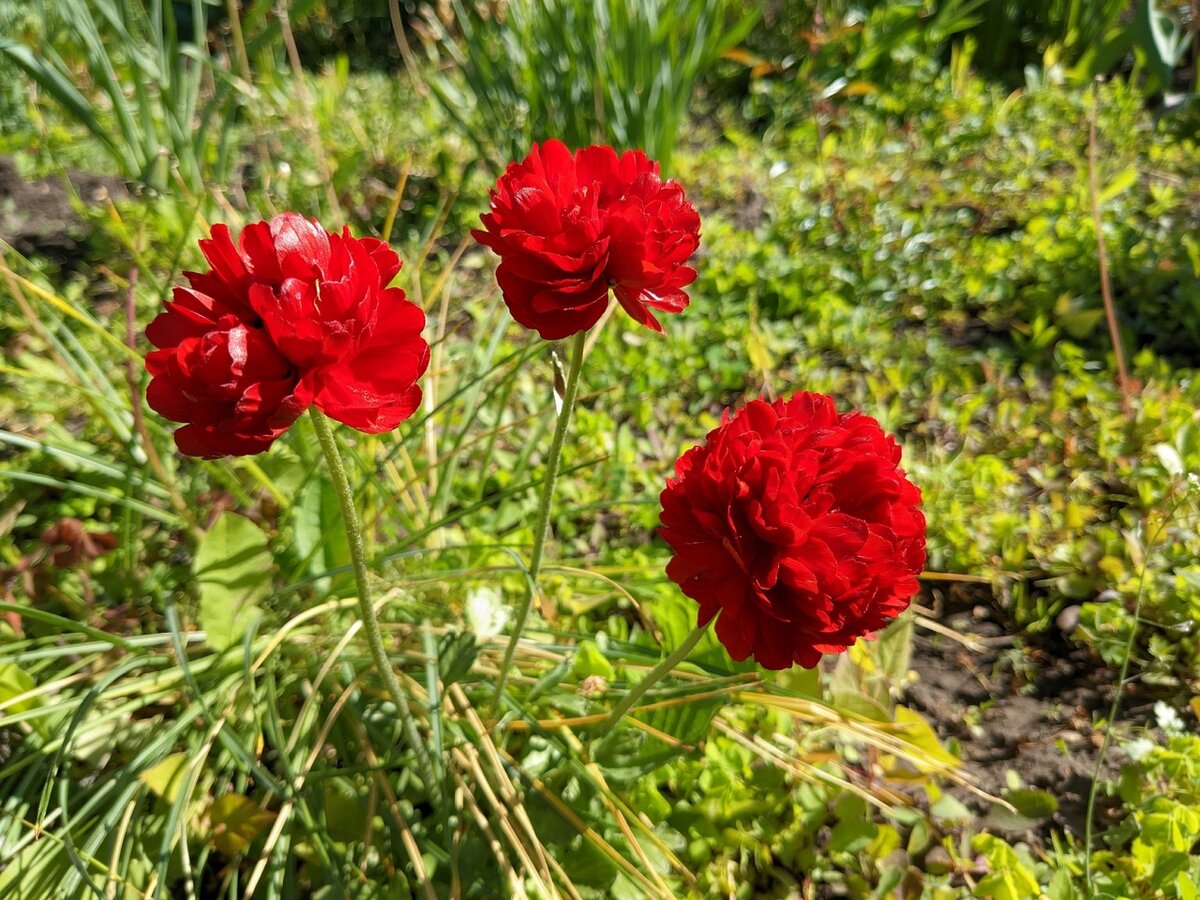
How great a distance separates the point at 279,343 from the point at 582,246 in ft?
0.78

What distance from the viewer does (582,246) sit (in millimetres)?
587

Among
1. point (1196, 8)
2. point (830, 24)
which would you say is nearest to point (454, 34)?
point (830, 24)

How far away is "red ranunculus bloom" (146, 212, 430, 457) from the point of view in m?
0.51

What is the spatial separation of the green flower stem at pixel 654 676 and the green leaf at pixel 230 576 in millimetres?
541

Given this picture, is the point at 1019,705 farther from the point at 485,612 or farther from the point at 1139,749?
the point at 485,612

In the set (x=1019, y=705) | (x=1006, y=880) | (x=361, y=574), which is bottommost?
(x=1019, y=705)

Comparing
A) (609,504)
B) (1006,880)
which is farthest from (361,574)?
(1006,880)

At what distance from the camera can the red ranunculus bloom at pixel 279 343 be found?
510 millimetres

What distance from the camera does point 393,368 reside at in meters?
0.56

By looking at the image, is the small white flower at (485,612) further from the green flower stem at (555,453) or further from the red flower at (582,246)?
the red flower at (582,246)

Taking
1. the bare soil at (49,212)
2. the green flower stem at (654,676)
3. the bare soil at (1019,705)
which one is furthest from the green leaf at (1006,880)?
the bare soil at (49,212)

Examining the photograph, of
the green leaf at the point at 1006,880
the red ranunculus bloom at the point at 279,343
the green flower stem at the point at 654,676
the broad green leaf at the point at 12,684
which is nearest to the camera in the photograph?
the red ranunculus bloom at the point at 279,343

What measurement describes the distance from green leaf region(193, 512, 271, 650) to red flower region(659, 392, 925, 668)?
722 mm

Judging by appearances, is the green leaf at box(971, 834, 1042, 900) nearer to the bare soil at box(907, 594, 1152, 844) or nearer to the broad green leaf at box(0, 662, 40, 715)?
the bare soil at box(907, 594, 1152, 844)
